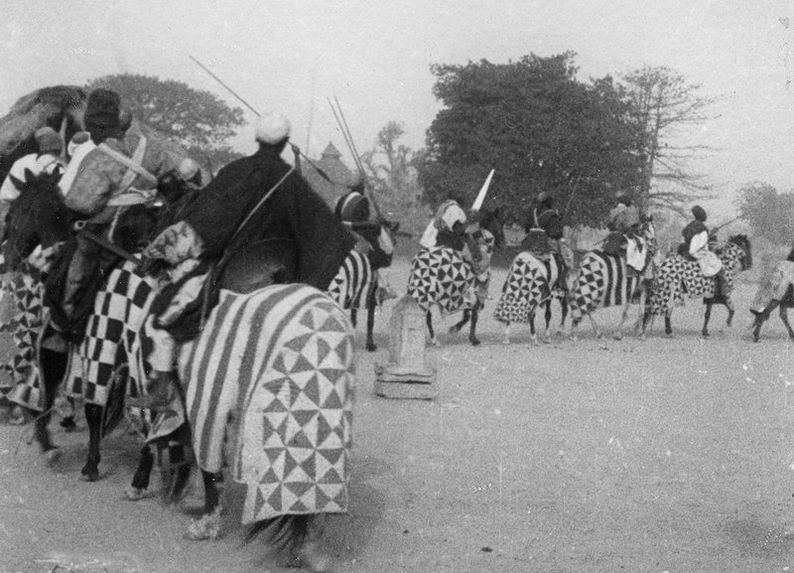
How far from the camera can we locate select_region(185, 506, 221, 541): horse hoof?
15.4 feet

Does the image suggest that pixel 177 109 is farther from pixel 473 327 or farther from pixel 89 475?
pixel 89 475

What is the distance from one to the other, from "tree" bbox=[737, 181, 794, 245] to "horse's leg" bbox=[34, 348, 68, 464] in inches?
1147

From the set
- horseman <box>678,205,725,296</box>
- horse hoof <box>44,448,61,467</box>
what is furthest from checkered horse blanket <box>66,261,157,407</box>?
horseman <box>678,205,725,296</box>

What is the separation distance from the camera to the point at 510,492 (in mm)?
5777

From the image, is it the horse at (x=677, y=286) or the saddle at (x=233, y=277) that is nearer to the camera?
the saddle at (x=233, y=277)

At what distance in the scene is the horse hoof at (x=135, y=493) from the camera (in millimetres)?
5395

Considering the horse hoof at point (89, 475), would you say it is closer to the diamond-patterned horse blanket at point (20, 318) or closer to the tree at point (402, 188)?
the diamond-patterned horse blanket at point (20, 318)

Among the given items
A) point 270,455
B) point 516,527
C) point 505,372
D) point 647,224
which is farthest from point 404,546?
point 647,224

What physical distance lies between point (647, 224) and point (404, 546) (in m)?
10.9

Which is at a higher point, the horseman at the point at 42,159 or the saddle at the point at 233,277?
the horseman at the point at 42,159

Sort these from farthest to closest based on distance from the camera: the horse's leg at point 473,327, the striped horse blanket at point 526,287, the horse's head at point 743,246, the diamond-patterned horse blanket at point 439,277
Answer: the horse's head at point 743,246, the striped horse blanket at point 526,287, the horse's leg at point 473,327, the diamond-patterned horse blanket at point 439,277

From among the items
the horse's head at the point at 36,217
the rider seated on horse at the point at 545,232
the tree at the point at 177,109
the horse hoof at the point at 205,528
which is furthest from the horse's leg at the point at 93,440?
the tree at the point at 177,109

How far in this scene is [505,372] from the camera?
10.6m

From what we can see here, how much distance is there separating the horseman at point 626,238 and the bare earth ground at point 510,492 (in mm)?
4189
